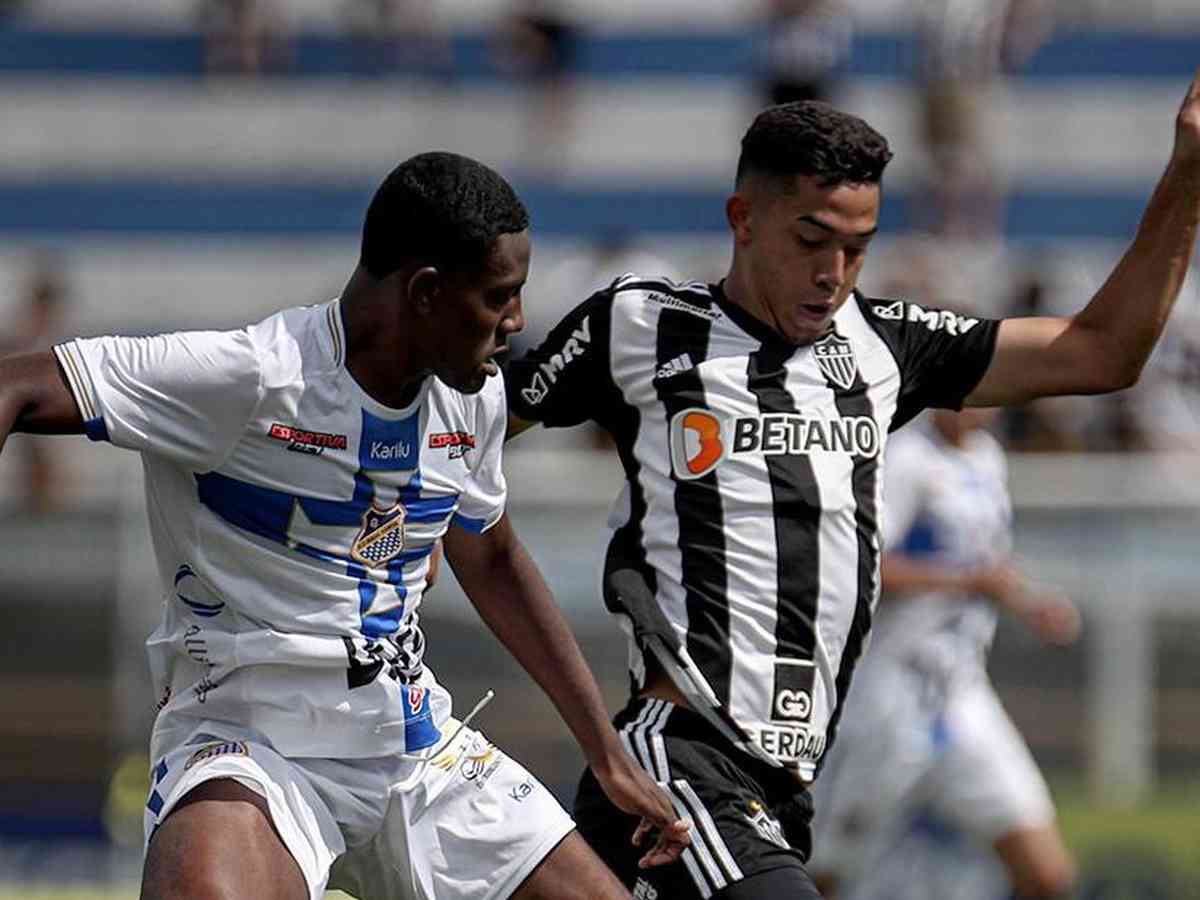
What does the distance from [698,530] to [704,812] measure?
2.17ft

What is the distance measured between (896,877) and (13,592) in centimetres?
452

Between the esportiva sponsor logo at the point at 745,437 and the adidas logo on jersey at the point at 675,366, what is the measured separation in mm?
96

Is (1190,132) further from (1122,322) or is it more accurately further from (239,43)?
(239,43)

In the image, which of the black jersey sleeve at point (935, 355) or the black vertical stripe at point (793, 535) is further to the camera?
the black jersey sleeve at point (935, 355)

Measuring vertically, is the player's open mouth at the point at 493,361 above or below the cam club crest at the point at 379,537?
above

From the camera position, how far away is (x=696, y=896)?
5285 millimetres

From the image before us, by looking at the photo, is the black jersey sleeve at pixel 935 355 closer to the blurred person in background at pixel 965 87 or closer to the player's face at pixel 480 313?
the player's face at pixel 480 313

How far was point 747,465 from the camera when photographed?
5602 mm

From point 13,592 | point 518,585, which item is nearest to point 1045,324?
point 518,585

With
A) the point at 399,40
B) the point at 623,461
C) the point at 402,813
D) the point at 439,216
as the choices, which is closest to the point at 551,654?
the point at 402,813

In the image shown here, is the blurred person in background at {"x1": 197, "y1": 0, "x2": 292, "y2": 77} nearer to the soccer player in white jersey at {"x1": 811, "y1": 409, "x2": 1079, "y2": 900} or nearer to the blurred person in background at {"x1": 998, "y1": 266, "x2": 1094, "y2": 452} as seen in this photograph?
the blurred person in background at {"x1": 998, "y1": 266, "x2": 1094, "y2": 452}

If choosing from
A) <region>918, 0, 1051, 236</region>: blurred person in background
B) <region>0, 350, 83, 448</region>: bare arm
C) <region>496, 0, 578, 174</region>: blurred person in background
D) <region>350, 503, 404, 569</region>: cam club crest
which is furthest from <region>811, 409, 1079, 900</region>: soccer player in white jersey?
<region>496, 0, 578, 174</region>: blurred person in background

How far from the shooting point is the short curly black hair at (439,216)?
4.82m

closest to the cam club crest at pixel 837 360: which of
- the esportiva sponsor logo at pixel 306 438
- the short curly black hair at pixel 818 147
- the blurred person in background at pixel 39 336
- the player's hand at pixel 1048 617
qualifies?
the short curly black hair at pixel 818 147
